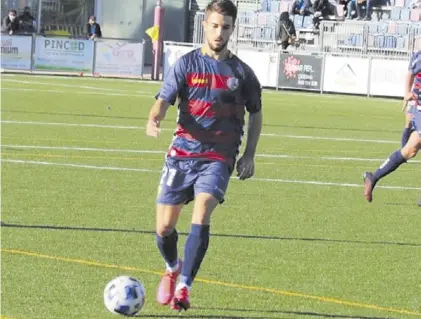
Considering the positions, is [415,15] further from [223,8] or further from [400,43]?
[223,8]

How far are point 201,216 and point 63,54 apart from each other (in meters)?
34.6

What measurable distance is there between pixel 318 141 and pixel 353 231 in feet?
35.3

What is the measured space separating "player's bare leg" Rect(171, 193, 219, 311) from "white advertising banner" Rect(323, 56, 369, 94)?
3023cm

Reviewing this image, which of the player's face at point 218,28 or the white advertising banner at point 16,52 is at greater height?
the player's face at point 218,28

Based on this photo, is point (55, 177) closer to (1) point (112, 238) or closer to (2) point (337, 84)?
(1) point (112, 238)

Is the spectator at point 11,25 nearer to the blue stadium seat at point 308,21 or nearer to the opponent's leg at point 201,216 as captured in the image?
the blue stadium seat at point 308,21

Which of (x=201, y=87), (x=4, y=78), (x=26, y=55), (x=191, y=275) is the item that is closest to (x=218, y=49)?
(x=201, y=87)

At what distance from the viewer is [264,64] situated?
132 feet

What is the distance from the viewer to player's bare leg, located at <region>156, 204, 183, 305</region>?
823 cm

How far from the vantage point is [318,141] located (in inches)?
899

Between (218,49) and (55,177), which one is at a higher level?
(218,49)

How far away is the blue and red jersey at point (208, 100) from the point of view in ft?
27.2

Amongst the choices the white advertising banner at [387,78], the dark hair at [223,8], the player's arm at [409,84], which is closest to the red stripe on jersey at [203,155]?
the dark hair at [223,8]

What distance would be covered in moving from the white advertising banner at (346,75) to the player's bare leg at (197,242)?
30.2 m
